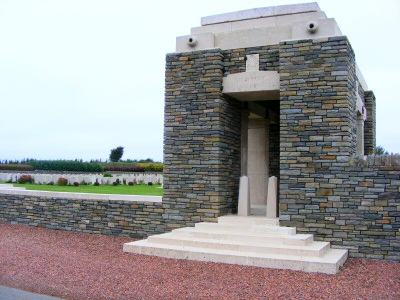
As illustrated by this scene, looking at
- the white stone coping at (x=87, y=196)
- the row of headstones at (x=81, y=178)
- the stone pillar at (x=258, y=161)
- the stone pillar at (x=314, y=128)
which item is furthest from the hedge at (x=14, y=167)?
the stone pillar at (x=314, y=128)

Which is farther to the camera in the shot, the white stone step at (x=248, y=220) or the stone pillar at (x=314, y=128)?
the white stone step at (x=248, y=220)

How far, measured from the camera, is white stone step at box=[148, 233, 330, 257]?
305 inches

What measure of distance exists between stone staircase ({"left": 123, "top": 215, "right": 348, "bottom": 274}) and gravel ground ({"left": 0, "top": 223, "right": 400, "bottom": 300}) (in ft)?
0.64

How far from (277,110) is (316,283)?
25.7 ft

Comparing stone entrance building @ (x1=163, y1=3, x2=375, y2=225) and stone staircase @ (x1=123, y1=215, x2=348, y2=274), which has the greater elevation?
stone entrance building @ (x1=163, y1=3, x2=375, y2=225)

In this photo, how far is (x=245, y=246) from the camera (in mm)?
8102

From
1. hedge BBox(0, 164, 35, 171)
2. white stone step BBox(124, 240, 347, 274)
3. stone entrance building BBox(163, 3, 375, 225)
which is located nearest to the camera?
white stone step BBox(124, 240, 347, 274)

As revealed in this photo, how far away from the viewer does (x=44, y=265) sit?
7.80m

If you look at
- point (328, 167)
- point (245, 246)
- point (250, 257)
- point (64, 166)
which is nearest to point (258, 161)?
Result: point (328, 167)

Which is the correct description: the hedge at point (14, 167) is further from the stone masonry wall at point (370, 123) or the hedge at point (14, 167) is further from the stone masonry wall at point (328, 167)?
the stone masonry wall at point (328, 167)

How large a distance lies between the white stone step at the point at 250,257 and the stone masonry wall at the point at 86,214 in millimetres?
1783

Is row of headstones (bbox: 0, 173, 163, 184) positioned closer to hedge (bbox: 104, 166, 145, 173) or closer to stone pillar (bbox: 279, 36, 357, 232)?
hedge (bbox: 104, 166, 145, 173)

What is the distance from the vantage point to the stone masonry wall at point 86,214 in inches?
420

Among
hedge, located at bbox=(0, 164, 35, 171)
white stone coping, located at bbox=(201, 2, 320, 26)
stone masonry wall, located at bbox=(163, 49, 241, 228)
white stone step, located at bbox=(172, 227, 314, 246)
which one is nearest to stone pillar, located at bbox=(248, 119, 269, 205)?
stone masonry wall, located at bbox=(163, 49, 241, 228)
